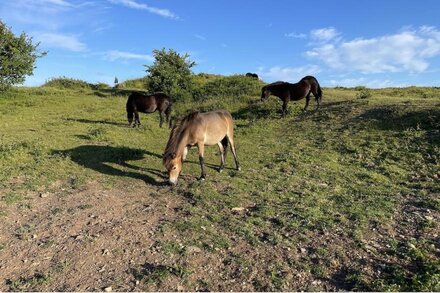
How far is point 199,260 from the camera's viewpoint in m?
5.70

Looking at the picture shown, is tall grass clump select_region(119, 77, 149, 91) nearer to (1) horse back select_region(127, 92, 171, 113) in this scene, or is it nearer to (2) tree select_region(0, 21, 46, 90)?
(2) tree select_region(0, 21, 46, 90)

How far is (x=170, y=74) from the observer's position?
2586 centimetres

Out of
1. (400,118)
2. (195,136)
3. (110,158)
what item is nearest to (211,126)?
(195,136)

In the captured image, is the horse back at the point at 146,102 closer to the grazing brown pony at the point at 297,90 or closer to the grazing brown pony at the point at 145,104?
the grazing brown pony at the point at 145,104

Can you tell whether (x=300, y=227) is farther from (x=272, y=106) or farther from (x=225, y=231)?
(x=272, y=106)

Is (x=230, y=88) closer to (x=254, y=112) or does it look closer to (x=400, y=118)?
(x=254, y=112)

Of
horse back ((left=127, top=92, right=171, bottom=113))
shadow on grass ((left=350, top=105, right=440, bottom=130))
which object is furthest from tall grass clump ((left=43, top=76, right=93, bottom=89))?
shadow on grass ((left=350, top=105, right=440, bottom=130))

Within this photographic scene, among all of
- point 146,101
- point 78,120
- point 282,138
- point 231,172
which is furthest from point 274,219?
point 78,120

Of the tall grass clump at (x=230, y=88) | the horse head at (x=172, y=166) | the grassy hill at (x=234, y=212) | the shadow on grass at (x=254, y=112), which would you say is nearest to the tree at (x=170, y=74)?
the tall grass clump at (x=230, y=88)

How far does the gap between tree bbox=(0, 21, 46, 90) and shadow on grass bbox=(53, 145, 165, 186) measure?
15.6 m

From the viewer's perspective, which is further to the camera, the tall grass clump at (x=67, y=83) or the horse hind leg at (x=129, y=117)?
the tall grass clump at (x=67, y=83)

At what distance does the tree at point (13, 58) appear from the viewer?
25.0 meters

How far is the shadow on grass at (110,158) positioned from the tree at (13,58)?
15.6 metres

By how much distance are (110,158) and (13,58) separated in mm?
18117
